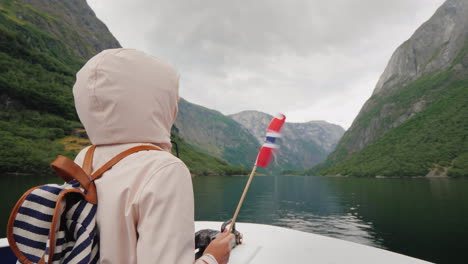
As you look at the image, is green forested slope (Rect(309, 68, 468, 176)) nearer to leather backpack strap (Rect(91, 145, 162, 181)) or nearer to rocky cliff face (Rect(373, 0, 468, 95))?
rocky cliff face (Rect(373, 0, 468, 95))

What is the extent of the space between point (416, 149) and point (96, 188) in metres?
154

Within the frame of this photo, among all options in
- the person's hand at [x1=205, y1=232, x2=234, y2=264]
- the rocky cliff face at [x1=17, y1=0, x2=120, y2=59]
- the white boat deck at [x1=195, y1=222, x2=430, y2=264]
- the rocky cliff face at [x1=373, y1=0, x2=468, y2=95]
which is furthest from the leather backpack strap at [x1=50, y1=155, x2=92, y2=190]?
the rocky cliff face at [x1=373, y1=0, x2=468, y2=95]

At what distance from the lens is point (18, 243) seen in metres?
1.20

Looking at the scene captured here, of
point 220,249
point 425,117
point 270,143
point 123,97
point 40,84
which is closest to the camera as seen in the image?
point 123,97

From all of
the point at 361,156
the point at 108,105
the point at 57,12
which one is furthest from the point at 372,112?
the point at 57,12

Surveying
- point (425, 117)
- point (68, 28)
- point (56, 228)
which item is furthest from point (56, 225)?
point (68, 28)

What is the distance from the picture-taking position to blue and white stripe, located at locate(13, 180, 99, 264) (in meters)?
1.18

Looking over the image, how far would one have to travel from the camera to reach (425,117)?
480ft

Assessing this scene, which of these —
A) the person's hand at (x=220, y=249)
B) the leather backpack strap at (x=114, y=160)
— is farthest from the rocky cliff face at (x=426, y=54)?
the leather backpack strap at (x=114, y=160)

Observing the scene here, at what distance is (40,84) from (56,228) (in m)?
148

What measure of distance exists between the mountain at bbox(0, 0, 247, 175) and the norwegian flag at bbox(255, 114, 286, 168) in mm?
83212

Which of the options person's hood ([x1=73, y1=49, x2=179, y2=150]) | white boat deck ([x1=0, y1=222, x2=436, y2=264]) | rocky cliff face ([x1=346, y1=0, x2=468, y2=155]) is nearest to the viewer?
person's hood ([x1=73, y1=49, x2=179, y2=150])

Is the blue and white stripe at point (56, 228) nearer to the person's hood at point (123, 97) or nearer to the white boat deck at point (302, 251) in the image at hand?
the person's hood at point (123, 97)

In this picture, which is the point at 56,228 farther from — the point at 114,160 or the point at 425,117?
the point at 425,117
